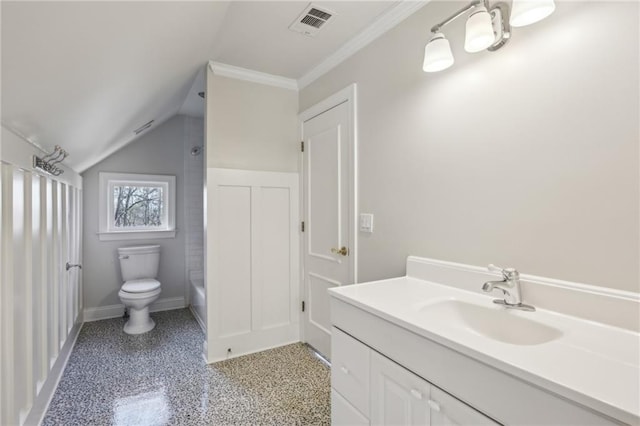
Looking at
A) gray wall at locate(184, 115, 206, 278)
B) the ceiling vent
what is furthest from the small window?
the ceiling vent

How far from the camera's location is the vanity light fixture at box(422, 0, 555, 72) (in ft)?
3.37

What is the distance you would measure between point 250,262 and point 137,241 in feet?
5.96

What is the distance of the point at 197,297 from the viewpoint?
132 inches

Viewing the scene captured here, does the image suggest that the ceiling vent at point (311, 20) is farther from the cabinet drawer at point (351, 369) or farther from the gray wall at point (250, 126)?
the cabinet drawer at point (351, 369)

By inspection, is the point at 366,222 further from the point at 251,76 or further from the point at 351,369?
the point at 251,76

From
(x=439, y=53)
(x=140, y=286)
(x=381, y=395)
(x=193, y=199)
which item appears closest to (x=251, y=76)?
(x=439, y=53)

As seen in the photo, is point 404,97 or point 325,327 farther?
point 325,327

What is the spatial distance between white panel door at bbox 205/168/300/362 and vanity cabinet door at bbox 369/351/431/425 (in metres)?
1.67

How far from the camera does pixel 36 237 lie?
5.31ft

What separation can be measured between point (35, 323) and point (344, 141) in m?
2.13

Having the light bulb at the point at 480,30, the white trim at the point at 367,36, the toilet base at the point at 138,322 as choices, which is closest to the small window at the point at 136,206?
the toilet base at the point at 138,322

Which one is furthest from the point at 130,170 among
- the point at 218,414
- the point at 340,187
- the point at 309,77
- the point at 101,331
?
the point at 218,414

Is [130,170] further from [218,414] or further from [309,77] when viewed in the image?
[218,414]

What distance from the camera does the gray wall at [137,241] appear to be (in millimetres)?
3400
